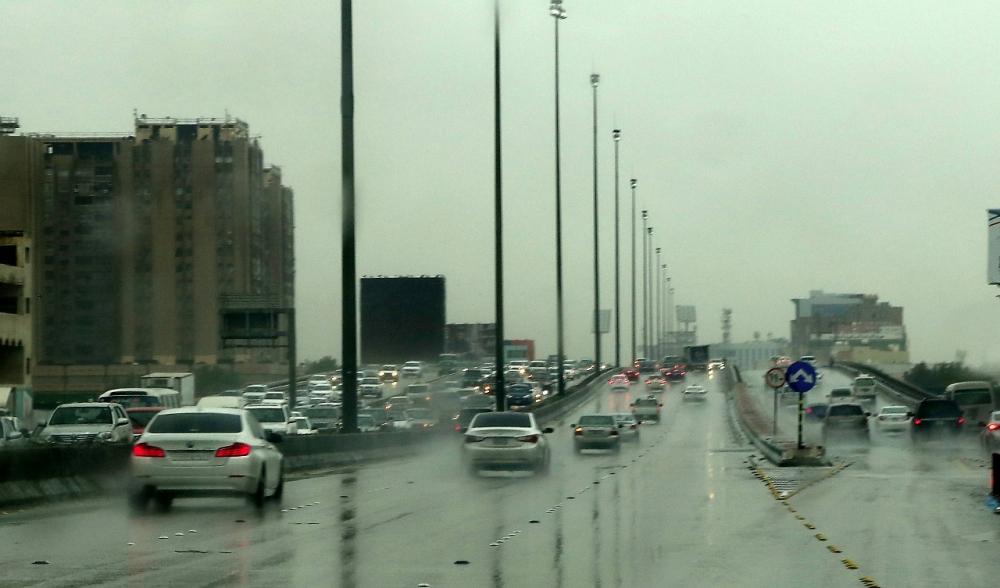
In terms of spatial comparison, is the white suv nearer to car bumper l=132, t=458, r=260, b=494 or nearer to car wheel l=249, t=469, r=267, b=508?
car wheel l=249, t=469, r=267, b=508

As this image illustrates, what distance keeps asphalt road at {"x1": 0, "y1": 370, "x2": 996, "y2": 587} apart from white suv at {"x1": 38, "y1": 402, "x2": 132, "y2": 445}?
9.82 meters

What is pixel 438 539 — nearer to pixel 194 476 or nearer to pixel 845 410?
pixel 194 476

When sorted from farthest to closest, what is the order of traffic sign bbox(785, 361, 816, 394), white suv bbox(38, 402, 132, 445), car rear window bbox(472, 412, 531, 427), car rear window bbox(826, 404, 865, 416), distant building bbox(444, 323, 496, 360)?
distant building bbox(444, 323, 496, 360)
car rear window bbox(826, 404, 865, 416)
white suv bbox(38, 402, 132, 445)
traffic sign bbox(785, 361, 816, 394)
car rear window bbox(472, 412, 531, 427)

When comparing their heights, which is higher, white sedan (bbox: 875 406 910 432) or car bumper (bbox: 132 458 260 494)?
car bumper (bbox: 132 458 260 494)

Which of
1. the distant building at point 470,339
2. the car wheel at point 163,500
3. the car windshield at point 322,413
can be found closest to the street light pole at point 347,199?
the car wheel at point 163,500

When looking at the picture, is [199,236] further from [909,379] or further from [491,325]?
[909,379]

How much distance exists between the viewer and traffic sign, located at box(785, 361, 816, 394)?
3785 cm

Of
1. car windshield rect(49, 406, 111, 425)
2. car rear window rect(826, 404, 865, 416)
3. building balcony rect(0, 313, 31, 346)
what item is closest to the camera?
car windshield rect(49, 406, 111, 425)

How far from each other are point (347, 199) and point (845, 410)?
27416mm

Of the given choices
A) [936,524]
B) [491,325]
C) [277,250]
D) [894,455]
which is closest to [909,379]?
[491,325]

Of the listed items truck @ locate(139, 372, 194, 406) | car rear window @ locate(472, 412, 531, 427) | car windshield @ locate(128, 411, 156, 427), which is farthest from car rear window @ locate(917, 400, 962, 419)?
truck @ locate(139, 372, 194, 406)

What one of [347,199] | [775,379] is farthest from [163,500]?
[775,379]

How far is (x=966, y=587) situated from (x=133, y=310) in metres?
109

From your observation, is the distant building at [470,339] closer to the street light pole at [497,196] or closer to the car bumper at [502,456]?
the street light pole at [497,196]
